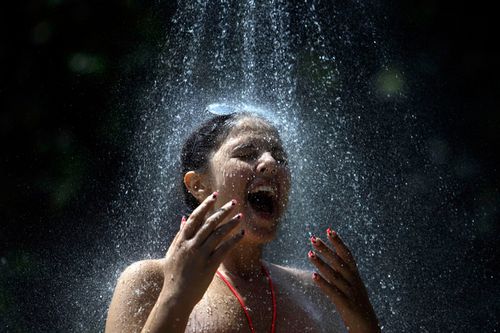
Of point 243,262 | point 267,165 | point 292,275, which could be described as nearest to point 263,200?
point 267,165

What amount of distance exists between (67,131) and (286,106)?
1.36 metres

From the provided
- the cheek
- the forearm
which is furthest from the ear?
the forearm

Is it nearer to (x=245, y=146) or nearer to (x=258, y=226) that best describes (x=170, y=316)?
(x=258, y=226)

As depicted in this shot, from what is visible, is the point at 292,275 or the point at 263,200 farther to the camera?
the point at 292,275

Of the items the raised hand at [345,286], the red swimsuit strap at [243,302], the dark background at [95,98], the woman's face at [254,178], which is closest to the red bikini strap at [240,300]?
the red swimsuit strap at [243,302]

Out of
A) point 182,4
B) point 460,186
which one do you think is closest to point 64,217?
point 182,4

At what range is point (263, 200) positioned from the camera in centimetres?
231

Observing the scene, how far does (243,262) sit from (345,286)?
481 mm

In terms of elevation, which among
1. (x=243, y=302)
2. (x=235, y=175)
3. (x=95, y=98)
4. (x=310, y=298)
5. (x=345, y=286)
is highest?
(x=235, y=175)

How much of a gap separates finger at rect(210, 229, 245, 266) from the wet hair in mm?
643

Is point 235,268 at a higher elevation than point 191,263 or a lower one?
lower

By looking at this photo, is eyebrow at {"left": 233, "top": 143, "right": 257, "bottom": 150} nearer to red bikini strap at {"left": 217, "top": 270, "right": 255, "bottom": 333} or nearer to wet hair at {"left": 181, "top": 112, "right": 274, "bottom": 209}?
wet hair at {"left": 181, "top": 112, "right": 274, "bottom": 209}

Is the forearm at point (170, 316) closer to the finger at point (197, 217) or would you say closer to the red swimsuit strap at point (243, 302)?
the finger at point (197, 217)

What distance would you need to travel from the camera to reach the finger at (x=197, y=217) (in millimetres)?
A: 1855
